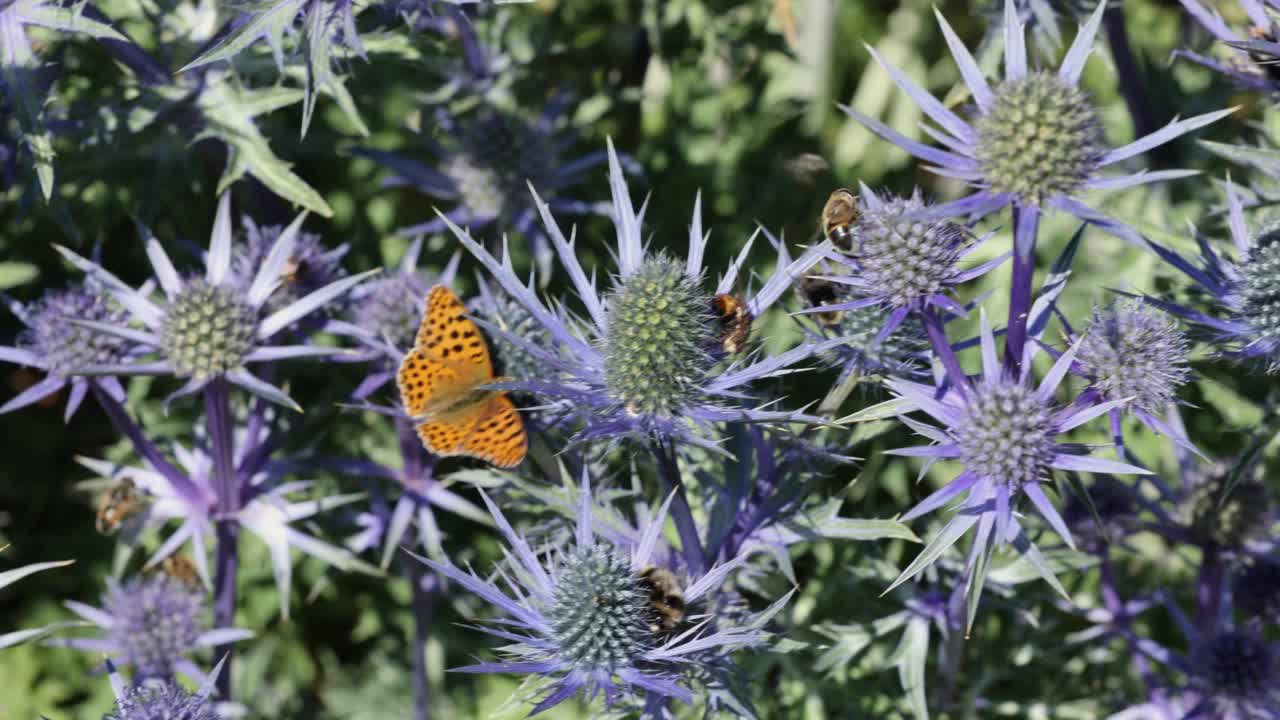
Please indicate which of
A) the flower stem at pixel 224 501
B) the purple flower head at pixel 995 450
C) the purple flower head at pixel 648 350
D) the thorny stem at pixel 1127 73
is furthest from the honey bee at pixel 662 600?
the thorny stem at pixel 1127 73

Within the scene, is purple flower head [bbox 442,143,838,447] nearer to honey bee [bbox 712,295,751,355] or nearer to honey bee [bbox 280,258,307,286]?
honey bee [bbox 712,295,751,355]

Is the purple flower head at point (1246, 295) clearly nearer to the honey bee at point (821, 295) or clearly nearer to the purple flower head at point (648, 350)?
the honey bee at point (821, 295)

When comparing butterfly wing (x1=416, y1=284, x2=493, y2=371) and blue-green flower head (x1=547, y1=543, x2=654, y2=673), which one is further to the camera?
butterfly wing (x1=416, y1=284, x2=493, y2=371)

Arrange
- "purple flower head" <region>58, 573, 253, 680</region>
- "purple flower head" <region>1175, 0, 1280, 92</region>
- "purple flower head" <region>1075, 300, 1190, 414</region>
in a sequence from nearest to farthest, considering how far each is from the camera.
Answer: "purple flower head" <region>1075, 300, 1190, 414</region> → "purple flower head" <region>1175, 0, 1280, 92</region> → "purple flower head" <region>58, 573, 253, 680</region>

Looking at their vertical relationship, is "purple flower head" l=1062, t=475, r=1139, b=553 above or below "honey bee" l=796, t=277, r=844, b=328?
below

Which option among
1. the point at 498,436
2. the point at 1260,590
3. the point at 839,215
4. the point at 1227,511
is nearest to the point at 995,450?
the point at 839,215

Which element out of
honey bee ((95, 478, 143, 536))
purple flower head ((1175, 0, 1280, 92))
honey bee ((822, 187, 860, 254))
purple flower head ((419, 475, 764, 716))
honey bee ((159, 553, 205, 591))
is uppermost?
purple flower head ((1175, 0, 1280, 92))

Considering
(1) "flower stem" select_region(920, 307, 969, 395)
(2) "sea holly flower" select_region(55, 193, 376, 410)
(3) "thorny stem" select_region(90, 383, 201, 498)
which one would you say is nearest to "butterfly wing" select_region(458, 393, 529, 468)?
(2) "sea holly flower" select_region(55, 193, 376, 410)
